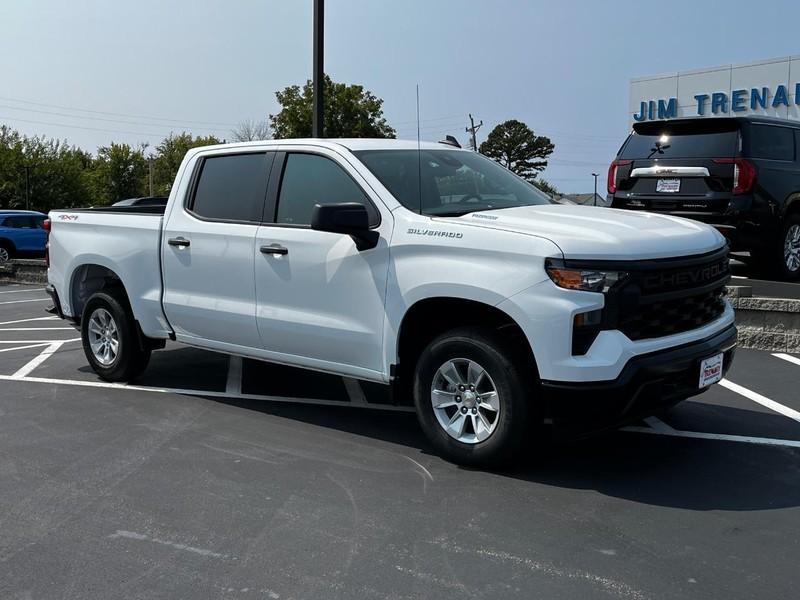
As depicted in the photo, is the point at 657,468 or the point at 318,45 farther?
the point at 318,45

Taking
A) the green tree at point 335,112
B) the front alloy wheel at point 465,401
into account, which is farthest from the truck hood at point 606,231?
the green tree at point 335,112

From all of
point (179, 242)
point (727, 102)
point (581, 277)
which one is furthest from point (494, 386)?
point (727, 102)

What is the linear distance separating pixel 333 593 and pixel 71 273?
4.97 meters

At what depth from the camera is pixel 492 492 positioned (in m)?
4.47

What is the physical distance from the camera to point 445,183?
5.53m

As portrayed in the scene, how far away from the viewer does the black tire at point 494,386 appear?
452cm

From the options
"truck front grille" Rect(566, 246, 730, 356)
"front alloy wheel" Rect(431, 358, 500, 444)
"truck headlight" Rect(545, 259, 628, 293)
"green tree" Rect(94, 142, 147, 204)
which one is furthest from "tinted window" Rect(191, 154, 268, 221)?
"green tree" Rect(94, 142, 147, 204)

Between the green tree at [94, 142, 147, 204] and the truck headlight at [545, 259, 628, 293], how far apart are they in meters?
76.2

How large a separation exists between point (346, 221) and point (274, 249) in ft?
2.86

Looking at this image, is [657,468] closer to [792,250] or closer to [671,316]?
[671,316]

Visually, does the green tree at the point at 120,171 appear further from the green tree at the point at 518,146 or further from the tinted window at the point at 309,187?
the tinted window at the point at 309,187

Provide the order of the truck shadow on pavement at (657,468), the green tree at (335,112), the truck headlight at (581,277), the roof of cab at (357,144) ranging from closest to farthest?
1. the truck headlight at (581,277)
2. the truck shadow on pavement at (657,468)
3. the roof of cab at (357,144)
4. the green tree at (335,112)

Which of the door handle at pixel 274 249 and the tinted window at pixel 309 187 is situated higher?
the tinted window at pixel 309 187

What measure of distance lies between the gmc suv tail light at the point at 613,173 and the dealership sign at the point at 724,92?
16533 millimetres
